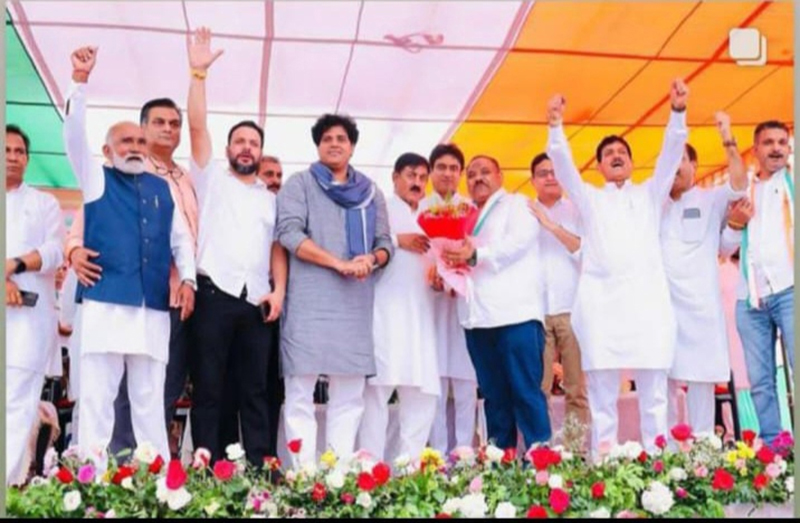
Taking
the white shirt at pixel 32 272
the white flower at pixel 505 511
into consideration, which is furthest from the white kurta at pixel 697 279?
the white shirt at pixel 32 272

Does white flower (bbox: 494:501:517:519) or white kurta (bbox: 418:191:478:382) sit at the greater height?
white kurta (bbox: 418:191:478:382)

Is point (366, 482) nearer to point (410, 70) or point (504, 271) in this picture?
point (504, 271)

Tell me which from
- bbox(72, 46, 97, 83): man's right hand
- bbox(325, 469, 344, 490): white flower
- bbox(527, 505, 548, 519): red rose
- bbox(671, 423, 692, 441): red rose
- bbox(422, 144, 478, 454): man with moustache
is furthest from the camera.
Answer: bbox(422, 144, 478, 454): man with moustache

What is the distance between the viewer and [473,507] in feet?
9.74

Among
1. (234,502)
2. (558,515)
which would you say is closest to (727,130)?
(558,515)

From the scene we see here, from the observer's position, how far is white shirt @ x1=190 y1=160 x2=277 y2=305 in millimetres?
3889

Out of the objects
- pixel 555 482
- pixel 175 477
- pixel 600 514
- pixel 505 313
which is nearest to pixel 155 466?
pixel 175 477

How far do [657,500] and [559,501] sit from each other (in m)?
0.34

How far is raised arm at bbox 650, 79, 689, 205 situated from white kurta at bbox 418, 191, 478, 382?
99 centimetres

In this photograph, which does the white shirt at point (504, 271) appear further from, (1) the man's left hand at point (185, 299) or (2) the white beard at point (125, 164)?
(2) the white beard at point (125, 164)

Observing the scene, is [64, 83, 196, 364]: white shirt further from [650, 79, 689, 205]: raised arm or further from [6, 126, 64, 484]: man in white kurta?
[650, 79, 689, 205]: raised arm

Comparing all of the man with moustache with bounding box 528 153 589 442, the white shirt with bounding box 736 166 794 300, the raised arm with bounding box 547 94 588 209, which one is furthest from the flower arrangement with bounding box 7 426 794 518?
the raised arm with bounding box 547 94 588 209

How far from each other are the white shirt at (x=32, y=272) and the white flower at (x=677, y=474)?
238cm

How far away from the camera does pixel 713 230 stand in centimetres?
421
